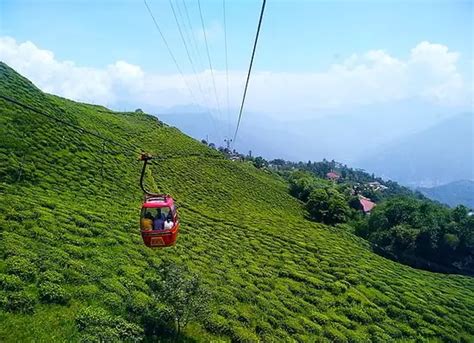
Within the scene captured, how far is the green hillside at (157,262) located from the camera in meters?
21.6

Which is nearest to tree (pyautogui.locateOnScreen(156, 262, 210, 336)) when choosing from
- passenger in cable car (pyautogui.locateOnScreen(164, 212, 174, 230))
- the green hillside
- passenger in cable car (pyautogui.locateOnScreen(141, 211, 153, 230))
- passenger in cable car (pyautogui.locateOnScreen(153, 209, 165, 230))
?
the green hillside

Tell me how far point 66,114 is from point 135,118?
33972 millimetres

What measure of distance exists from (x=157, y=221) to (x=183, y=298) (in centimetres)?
472

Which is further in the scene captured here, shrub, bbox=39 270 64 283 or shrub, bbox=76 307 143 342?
shrub, bbox=39 270 64 283

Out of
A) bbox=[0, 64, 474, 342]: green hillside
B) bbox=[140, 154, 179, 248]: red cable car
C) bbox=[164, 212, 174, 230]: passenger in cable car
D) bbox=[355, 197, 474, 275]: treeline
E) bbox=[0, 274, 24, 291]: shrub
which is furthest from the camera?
bbox=[355, 197, 474, 275]: treeline

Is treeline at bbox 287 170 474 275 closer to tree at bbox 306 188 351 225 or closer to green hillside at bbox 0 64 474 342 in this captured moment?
tree at bbox 306 188 351 225

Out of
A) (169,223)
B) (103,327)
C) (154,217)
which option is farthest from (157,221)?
(103,327)

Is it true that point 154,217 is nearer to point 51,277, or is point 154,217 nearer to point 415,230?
point 51,277

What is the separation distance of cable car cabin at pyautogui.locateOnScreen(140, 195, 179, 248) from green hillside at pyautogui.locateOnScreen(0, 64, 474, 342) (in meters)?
4.14

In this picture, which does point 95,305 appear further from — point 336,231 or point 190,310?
point 336,231

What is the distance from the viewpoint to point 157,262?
99.1ft

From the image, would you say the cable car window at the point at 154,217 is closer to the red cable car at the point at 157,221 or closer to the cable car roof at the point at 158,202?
the red cable car at the point at 157,221

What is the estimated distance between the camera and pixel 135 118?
315 ft

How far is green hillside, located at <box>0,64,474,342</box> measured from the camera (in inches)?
849
